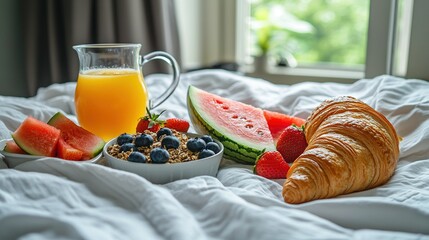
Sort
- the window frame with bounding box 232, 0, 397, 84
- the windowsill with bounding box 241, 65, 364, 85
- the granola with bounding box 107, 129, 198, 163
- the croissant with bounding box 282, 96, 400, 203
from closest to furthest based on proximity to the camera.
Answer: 1. the croissant with bounding box 282, 96, 400, 203
2. the granola with bounding box 107, 129, 198, 163
3. the window frame with bounding box 232, 0, 397, 84
4. the windowsill with bounding box 241, 65, 364, 85

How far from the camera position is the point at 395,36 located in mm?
2348

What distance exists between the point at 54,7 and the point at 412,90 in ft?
6.23

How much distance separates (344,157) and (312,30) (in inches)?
87.4

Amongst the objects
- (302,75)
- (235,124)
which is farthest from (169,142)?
(302,75)

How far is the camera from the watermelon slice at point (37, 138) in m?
0.97

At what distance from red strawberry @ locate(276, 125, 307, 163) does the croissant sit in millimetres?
41

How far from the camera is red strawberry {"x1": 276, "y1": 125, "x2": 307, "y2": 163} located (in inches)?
42.9

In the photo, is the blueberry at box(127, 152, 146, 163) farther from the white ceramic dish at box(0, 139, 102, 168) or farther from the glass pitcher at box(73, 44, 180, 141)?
the glass pitcher at box(73, 44, 180, 141)

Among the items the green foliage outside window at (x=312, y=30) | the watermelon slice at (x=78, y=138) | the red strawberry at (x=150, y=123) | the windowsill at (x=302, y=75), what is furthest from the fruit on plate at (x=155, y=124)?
the green foliage outside window at (x=312, y=30)

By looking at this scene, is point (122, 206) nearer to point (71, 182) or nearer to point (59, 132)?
point (71, 182)

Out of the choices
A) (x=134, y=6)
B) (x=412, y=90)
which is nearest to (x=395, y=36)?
(x=412, y=90)

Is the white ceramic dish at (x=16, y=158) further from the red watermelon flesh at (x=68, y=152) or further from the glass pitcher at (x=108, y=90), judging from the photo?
the glass pitcher at (x=108, y=90)

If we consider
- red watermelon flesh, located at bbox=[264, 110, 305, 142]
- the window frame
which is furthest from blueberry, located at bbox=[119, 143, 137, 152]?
the window frame

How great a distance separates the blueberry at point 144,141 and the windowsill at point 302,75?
1.93 meters
